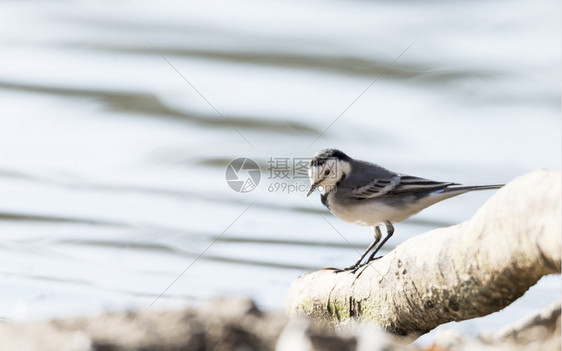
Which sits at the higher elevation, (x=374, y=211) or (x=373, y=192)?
(x=373, y=192)

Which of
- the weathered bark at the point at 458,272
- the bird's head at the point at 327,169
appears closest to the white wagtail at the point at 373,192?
the bird's head at the point at 327,169

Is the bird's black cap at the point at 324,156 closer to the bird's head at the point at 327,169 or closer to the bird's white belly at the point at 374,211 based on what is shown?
the bird's head at the point at 327,169

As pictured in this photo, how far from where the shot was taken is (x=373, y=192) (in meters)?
7.37

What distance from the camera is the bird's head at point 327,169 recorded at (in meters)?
7.47

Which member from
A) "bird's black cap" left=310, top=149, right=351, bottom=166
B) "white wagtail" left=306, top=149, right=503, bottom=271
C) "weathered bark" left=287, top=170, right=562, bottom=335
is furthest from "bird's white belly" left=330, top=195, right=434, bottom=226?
"weathered bark" left=287, top=170, right=562, bottom=335

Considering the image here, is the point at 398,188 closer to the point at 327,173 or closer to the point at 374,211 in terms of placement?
the point at 374,211

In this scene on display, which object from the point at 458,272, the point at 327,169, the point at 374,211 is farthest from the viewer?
the point at 327,169

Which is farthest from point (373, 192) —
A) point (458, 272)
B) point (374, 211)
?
point (458, 272)

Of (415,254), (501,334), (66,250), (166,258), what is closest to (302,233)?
(166,258)

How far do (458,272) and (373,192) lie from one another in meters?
2.91

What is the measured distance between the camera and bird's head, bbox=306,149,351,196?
24.5ft

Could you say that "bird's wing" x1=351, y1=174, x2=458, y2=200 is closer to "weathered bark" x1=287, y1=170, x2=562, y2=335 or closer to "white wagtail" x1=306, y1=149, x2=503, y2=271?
"white wagtail" x1=306, y1=149, x2=503, y2=271

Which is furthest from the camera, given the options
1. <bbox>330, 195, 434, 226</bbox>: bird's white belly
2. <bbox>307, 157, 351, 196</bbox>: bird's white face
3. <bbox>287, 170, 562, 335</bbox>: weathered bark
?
<bbox>307, 157, 351, 196</bbox>: bird's white face

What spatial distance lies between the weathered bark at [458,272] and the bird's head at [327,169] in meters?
1.55
